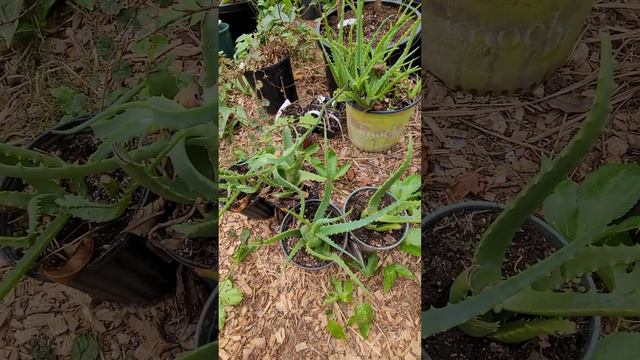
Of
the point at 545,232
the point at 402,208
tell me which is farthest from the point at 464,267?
the point at 402,208

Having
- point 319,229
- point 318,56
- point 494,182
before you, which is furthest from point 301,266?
point 318,56

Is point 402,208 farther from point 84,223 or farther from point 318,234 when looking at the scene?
point 84,223

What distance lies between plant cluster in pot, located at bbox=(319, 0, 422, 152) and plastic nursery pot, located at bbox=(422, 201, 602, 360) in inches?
20.5

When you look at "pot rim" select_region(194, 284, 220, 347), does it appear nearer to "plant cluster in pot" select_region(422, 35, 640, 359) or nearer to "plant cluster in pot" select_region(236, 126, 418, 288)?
"plant cluster in pot" select_region(236, 126, 418, 288)

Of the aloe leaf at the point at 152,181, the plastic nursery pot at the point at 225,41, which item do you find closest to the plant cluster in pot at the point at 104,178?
the aloe leaf at the point at 152,181

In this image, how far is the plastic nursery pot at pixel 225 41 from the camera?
1.61m

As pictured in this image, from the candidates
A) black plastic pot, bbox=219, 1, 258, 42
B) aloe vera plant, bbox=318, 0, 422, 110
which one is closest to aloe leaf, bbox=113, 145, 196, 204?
aloe vera plant, bbox=318, 0, 422, 110

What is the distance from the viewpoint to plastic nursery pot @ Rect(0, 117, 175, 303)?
0.82 meters

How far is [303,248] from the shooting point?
1184mm

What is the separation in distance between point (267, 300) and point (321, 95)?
74 cm

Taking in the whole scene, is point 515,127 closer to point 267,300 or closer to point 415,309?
point 415,309

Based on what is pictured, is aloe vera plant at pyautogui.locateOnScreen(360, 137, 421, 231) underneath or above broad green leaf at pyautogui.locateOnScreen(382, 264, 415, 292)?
above

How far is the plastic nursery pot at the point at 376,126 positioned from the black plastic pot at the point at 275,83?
0.89 ft

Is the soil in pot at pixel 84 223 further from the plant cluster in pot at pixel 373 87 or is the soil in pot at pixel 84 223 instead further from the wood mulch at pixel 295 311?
the plant cluster in pot at pixel 373 87
